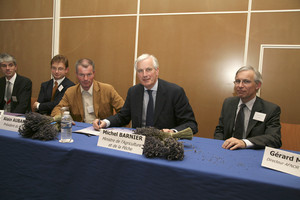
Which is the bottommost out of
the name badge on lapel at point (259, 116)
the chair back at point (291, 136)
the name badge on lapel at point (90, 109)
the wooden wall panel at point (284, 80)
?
the chair back at point (291, 136)

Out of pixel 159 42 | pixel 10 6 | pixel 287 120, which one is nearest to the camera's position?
pixel 287 120

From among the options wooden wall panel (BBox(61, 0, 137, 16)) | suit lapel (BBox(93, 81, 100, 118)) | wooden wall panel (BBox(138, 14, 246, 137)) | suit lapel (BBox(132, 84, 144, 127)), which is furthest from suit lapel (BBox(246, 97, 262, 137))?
wooden wall panel (BBox(61, 0, 137, 16))

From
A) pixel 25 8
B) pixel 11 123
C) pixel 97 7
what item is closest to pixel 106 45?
pixel 97 7

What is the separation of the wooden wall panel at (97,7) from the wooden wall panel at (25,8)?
39cm

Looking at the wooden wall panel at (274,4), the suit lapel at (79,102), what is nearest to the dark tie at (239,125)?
the suit lapel at (79,102)

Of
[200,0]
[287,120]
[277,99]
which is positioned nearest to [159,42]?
[200,0]

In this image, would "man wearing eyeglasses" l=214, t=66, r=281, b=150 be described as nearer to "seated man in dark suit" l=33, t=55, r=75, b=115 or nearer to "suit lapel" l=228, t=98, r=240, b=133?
"suit lapel" l=228, t=98, r=240, b=133

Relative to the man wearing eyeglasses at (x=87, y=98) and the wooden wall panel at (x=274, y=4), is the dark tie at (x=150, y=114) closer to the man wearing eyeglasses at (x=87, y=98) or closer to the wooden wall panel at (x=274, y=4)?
the man wearing eyeglasses at (x=87, y=98)

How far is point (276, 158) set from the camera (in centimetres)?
107

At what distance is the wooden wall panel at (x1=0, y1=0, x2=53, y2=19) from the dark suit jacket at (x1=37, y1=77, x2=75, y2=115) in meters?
1.98

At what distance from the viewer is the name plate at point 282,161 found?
1012 millimetres

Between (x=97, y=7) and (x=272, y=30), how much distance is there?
10.4ft

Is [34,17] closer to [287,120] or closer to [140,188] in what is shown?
[140,188]

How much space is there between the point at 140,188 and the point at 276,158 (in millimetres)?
733
